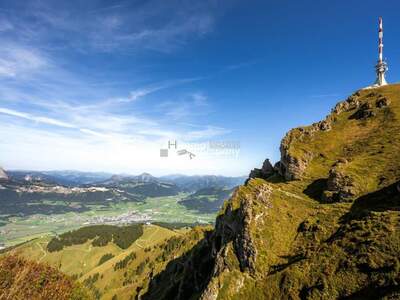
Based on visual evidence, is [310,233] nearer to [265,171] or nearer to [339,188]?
[339,188]

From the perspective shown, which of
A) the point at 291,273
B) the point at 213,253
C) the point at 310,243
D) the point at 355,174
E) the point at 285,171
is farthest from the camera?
the point at 285,171

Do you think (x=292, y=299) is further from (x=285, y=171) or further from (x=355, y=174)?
(x=285, y=171)

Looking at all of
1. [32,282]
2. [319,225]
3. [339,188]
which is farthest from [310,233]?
[32,282]

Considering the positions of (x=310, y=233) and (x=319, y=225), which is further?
(x=319, y=225)

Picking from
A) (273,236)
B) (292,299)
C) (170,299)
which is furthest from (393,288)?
(170,299)

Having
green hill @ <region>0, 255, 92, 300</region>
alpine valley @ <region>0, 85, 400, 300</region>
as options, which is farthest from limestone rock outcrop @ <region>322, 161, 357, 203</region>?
green hill @ <region>0, 255, 92, 300</region>

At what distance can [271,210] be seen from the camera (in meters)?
101

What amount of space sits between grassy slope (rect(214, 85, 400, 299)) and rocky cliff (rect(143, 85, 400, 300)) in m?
0.25

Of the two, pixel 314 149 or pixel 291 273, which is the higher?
pixel 314 149

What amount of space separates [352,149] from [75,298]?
379ft

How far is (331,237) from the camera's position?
3287 inches

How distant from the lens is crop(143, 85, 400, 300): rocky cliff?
69.4 m

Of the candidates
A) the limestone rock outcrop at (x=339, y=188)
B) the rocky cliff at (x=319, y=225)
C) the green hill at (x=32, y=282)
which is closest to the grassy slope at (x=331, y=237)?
the rocky cliff at (x=319, y=225)

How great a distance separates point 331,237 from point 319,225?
6660 millimetres
